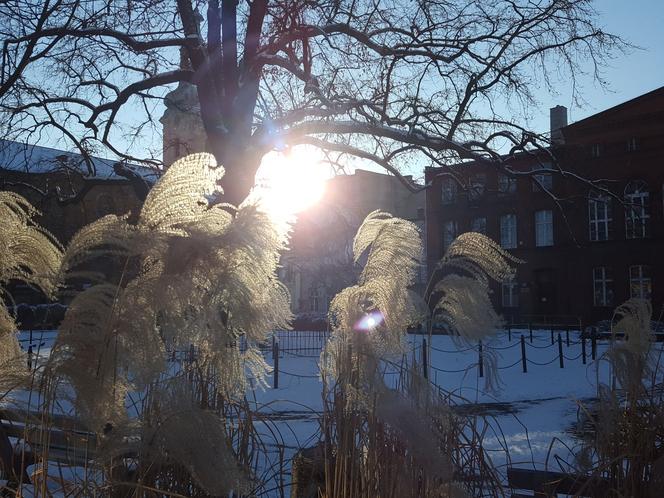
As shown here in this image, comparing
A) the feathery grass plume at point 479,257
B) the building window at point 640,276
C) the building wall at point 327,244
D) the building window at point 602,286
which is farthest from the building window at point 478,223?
the feathery grass plume at point 479,257

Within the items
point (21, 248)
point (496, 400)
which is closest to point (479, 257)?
point (21, 248)

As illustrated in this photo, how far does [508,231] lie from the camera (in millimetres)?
43000

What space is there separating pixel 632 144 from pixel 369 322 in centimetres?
3655

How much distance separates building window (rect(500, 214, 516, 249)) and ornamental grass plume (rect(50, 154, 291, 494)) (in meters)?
41.6

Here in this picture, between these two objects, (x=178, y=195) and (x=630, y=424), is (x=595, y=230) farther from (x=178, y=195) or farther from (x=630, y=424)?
(x=178, y=195)

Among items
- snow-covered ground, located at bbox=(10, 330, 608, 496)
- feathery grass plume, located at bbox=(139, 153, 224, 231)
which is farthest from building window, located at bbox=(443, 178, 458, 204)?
feathery grass plume, located at bbox=(139, 153, 224, 231)

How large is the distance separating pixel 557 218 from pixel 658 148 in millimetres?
6909

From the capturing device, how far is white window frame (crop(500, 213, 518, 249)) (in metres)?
42.6

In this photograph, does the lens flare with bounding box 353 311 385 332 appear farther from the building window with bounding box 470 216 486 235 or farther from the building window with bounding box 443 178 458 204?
the building window with bounding box 443 178 458 204

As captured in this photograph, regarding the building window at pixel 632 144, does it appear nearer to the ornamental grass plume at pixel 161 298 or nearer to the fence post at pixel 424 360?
the fence post at pixel 424 360

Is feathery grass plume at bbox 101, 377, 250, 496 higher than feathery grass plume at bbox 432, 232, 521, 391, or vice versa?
feathery grass plume at bbox 432, 232, 521, 391

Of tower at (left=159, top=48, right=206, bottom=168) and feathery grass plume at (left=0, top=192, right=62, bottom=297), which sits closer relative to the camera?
feathery grass plume at (left=0, top=192, right=62, bottom=297)

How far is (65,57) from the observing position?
12609 millimetres

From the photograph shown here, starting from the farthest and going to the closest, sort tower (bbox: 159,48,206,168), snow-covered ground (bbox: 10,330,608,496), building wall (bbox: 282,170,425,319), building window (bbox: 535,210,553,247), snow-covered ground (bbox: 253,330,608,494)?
1. building window (bbox: 535,210,553,247)
2. tower (bbox: 159,48,206,168)
3. building wall (bbox: 282,170,425,319)
4. snow-covered ground (bbox: 253,330,608,494)
5. snow-covered ground (bbox: 10,330,608,496)
